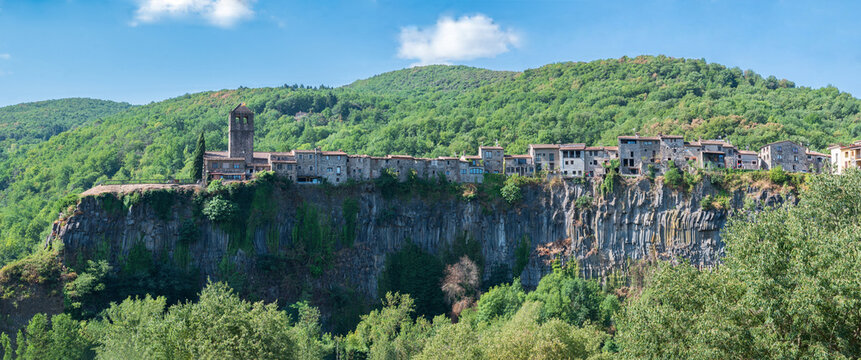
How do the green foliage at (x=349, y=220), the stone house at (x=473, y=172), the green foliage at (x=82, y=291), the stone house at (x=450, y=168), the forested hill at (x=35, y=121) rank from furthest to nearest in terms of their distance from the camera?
the forested hill at (x=35, y=121) < the stone house at (x=473, y=172) < the stone house at (x=450, y=168) < the green foliage at (x=349, y=220) < the green foliage at (x=82, y=291)

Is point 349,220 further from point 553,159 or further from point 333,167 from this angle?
point 553,159

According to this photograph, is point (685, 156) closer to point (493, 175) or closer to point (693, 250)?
point (693, 250)

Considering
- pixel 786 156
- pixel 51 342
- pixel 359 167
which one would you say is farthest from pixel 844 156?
pixel 51 342

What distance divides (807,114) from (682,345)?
4181 inches

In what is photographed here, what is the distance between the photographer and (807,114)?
130m

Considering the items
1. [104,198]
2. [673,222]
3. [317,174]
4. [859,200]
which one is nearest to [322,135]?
[317,174]

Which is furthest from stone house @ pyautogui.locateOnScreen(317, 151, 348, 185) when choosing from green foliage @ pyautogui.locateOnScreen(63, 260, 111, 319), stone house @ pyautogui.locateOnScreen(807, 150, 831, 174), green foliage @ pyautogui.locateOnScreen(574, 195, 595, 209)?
stone house @ pyautogui.locateOnScreen(807, 150, 831, 174)

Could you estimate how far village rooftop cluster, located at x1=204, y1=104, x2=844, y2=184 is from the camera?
93.4 meters

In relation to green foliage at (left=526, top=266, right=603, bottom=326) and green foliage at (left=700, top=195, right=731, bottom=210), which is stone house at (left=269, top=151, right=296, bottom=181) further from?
green foliage at (left=700, top=195, right=731, bottom=210)

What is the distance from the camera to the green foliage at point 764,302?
33.9 metres

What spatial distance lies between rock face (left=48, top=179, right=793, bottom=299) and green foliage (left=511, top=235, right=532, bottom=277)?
0.27 meters

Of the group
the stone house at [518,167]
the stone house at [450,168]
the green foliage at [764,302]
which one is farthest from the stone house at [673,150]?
the green foliage at [764,302]

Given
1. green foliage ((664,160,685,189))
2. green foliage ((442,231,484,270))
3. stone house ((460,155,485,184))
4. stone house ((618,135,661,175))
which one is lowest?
green foliage ((442,231,484,270))

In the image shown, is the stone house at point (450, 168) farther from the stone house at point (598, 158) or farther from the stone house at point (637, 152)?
the stone house at point (637, 152)
